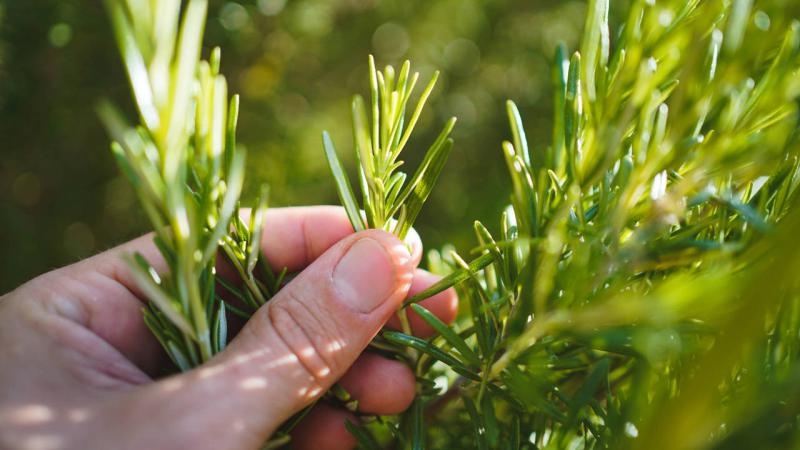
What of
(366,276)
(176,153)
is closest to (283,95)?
(366,276)

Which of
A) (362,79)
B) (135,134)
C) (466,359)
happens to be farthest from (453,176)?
(135,134)

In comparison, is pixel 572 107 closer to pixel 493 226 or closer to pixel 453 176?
pixel 493 226

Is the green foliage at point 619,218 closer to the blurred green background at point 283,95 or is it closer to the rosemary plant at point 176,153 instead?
the rosemary plant at point 176,153

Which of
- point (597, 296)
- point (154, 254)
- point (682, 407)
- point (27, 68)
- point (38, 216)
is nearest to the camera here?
point (682, 407)

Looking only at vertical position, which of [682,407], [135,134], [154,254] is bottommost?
[154,254]

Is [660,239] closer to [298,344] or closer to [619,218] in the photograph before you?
[619,218]
